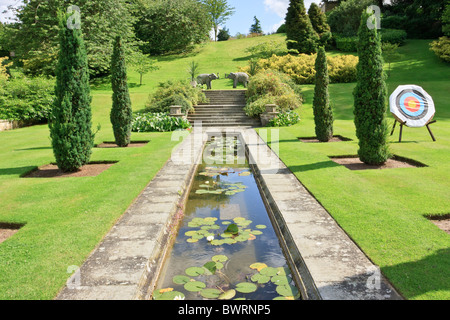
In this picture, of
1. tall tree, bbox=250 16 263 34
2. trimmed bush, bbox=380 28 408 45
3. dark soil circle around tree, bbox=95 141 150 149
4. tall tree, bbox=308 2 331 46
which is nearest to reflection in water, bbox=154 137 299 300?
dark soil circle around tree, bbox=95 141 150 149

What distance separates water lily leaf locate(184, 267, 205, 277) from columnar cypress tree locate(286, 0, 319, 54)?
3349cm

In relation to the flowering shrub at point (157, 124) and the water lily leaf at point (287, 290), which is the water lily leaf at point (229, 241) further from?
the flowering shrub at point (157, 124)

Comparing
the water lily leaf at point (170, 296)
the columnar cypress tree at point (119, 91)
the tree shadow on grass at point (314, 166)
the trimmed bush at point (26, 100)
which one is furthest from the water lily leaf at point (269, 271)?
the trimmed bush at point (26, 100)

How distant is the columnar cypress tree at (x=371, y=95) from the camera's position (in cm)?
809

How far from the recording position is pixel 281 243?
4.66 metres

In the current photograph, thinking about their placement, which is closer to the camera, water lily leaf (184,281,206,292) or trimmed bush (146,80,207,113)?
water lily leaf (184,281,206,292)

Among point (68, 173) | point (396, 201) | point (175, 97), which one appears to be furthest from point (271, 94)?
point (396, 201)

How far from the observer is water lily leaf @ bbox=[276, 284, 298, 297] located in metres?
3.45

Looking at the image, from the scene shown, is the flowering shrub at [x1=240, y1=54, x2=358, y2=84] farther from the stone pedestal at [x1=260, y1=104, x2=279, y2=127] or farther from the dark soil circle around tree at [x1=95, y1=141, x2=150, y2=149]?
the dark soil circle around tree at [x1=95, y1=141, x2=150, y2=149]

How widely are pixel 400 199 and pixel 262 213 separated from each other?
8.26ft

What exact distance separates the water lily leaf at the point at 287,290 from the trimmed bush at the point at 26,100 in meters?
19.2

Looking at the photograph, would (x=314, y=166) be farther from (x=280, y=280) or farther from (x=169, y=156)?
(x=280, y=280)

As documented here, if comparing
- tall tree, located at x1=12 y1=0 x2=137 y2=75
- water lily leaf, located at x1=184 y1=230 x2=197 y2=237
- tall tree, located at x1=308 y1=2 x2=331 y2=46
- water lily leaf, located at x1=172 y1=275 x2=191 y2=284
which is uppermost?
tall tree, located at x1=308 y1=2 x2=331 y2=46
